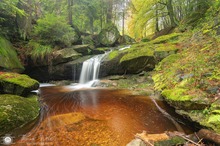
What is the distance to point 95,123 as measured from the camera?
4270 mm

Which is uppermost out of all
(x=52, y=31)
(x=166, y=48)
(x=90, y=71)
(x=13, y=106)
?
(x=52, y=31)

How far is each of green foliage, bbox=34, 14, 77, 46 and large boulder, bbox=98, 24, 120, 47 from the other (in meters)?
4.77

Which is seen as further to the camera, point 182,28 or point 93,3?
point 93,3

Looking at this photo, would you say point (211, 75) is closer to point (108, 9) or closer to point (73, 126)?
point (73, 126)

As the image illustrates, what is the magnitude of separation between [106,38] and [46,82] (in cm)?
806

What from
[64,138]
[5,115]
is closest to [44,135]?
[64,138]

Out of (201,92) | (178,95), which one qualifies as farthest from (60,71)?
(201,92)

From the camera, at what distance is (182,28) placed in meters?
12.1

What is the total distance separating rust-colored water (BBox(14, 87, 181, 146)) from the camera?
339 centimetres

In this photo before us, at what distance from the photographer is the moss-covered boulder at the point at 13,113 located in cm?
382

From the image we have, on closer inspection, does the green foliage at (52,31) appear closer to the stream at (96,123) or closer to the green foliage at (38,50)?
the green foliage at (38,50)

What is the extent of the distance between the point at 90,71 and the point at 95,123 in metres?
7.83

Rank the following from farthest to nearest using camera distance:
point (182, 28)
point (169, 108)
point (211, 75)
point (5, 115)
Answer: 1. point (182, 28)
2. point (169, 108)
3. point (211, 75)
4. point (5, 115)
